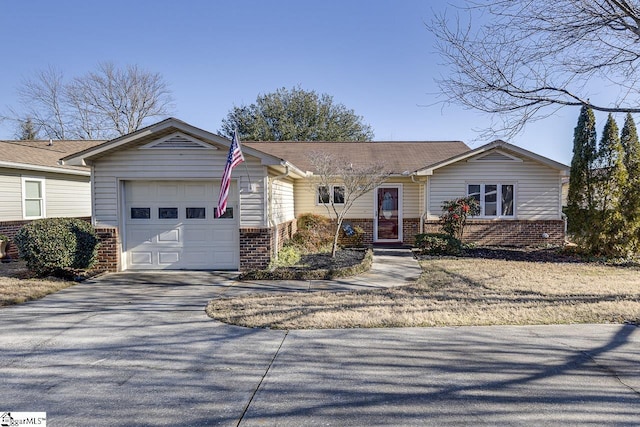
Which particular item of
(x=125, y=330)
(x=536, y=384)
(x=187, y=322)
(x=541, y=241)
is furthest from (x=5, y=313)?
(x=541, y=241)

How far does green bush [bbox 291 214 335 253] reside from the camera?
13.1 metres

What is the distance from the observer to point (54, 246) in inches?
341

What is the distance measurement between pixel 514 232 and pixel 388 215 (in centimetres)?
453

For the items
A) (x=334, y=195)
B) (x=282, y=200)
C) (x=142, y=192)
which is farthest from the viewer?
(x=334, y=195)

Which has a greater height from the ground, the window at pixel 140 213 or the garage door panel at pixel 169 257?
the window at pixel 140 213

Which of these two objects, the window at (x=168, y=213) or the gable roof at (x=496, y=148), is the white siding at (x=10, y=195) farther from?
the gable roof at (x=496, y=148)

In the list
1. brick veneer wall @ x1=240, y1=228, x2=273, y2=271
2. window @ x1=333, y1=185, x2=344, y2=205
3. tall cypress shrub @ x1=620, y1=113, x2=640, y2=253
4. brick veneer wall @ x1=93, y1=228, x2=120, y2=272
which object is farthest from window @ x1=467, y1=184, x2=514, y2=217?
brick veneer wall @ x1=93, y1=228, x2=120, y2=272

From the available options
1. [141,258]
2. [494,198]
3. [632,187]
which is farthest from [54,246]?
[632,187]

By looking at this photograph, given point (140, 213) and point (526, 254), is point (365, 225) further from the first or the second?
point (140, 213)

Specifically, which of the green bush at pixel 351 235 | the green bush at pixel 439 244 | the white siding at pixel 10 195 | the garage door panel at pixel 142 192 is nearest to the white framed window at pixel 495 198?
the green bush at pixel 439 244

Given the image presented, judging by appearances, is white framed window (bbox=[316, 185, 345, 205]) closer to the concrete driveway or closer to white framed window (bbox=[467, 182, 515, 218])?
white framed window (bbox=[467, 182, 515, 218])

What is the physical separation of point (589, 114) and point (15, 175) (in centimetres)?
1800

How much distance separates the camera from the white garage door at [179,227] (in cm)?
991

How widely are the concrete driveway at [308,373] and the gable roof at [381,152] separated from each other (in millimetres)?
10872
